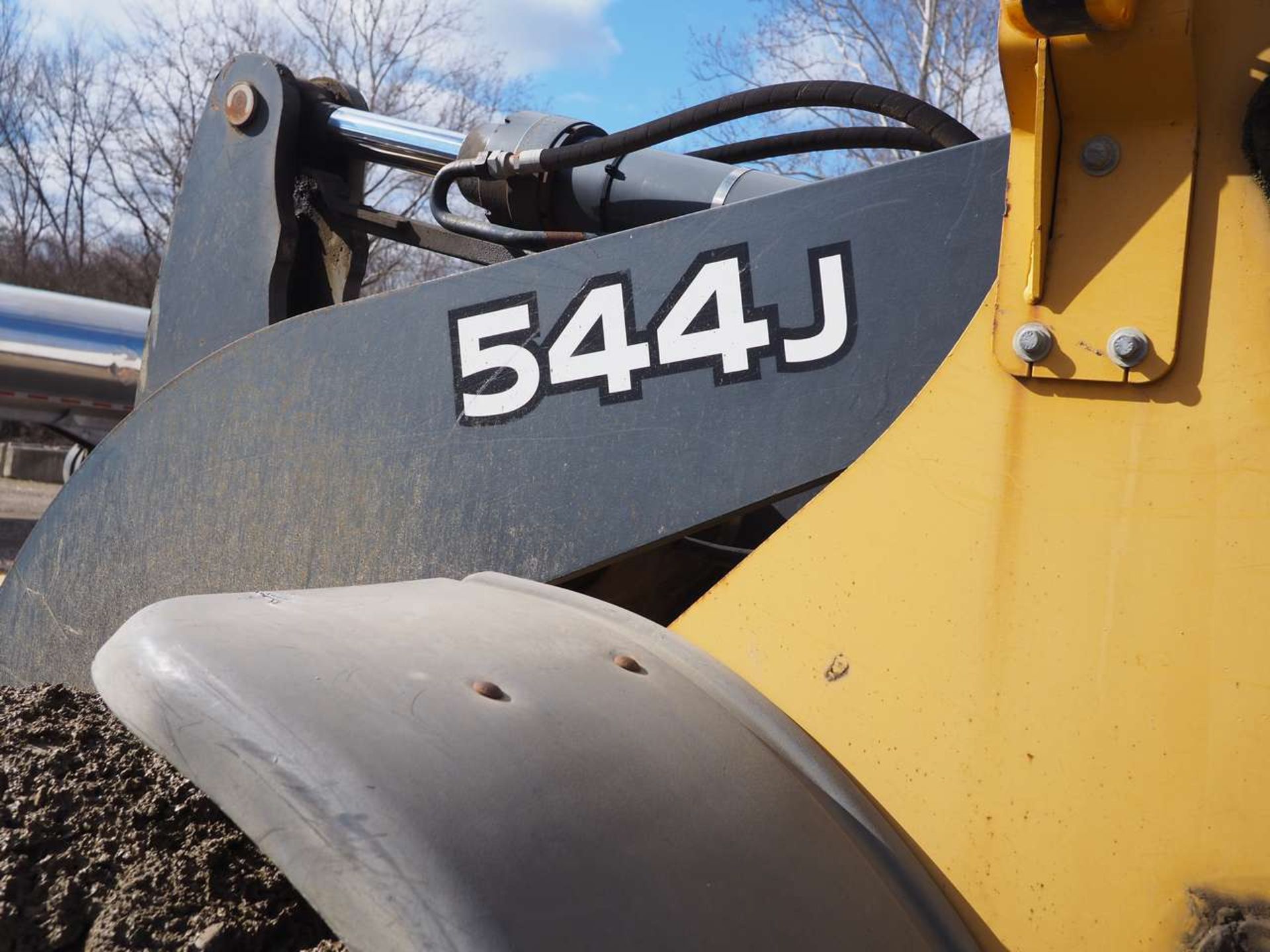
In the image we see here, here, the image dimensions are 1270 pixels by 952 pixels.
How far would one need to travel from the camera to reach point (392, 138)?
2764 mm

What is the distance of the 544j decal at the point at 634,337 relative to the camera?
5.71 feet

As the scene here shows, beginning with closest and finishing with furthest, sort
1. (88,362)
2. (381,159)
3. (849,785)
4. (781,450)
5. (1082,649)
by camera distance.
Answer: (1082,649)
(849,785)
(781,450)
(381,159)
(88,362)

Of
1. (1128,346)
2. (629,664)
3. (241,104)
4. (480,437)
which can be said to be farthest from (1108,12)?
(241,104)

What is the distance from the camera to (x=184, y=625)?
1.33 m

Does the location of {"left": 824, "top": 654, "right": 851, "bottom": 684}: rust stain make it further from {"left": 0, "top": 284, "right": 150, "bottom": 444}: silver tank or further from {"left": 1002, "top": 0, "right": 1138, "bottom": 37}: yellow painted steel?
{"left": 0, "top": 284, "right": 150, "bottom": 444}: silver tank

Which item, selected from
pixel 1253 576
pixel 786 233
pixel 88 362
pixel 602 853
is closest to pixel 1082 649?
pixel 1253 576

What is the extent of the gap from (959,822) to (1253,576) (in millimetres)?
400

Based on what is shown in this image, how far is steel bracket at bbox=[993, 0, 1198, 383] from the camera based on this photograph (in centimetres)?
129

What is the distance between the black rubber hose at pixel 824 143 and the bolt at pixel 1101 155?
0.82 meters

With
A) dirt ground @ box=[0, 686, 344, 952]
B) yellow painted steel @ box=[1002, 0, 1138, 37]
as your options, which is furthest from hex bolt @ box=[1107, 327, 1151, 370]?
dirt ground @ box=[0, 686, 344, 952]

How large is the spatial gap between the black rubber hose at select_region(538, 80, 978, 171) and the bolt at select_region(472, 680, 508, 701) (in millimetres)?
1166

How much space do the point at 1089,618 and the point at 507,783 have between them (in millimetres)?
628

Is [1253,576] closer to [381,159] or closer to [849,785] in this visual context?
[849,785]

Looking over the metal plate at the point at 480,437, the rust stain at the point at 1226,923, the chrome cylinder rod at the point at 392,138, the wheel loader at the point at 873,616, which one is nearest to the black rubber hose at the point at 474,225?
the chrome cylinder rod at the point at 392,138
